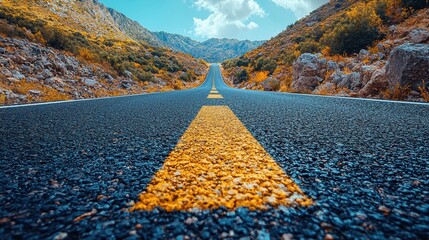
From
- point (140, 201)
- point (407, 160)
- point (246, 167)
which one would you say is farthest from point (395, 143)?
point (140, 201)

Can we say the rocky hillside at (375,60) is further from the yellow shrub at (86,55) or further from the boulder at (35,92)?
the yellow shrub at (86,55)

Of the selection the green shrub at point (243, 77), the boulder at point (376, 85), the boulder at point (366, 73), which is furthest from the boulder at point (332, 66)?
the green shrub at point (243, 77)

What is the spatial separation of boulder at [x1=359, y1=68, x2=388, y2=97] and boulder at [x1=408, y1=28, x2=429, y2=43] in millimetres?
5312

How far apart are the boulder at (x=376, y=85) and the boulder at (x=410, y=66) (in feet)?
1.35

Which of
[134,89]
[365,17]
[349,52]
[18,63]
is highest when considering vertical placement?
[365,17]

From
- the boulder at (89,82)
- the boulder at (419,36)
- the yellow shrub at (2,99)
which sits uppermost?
the boulder at (419,36)

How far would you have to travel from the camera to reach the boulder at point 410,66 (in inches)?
284

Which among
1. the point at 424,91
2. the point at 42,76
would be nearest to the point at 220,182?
the point at 424,91

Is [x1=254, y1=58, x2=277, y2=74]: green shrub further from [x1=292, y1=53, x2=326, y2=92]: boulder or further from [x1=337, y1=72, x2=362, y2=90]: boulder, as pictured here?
[x1=337, y1=72, x2=362, y2=90]: boulder

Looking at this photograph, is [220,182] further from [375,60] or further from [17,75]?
[375,60]

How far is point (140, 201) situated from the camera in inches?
33.5

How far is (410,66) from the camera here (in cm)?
738

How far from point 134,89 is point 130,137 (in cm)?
1505

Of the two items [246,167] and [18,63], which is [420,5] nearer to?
[246,167]
